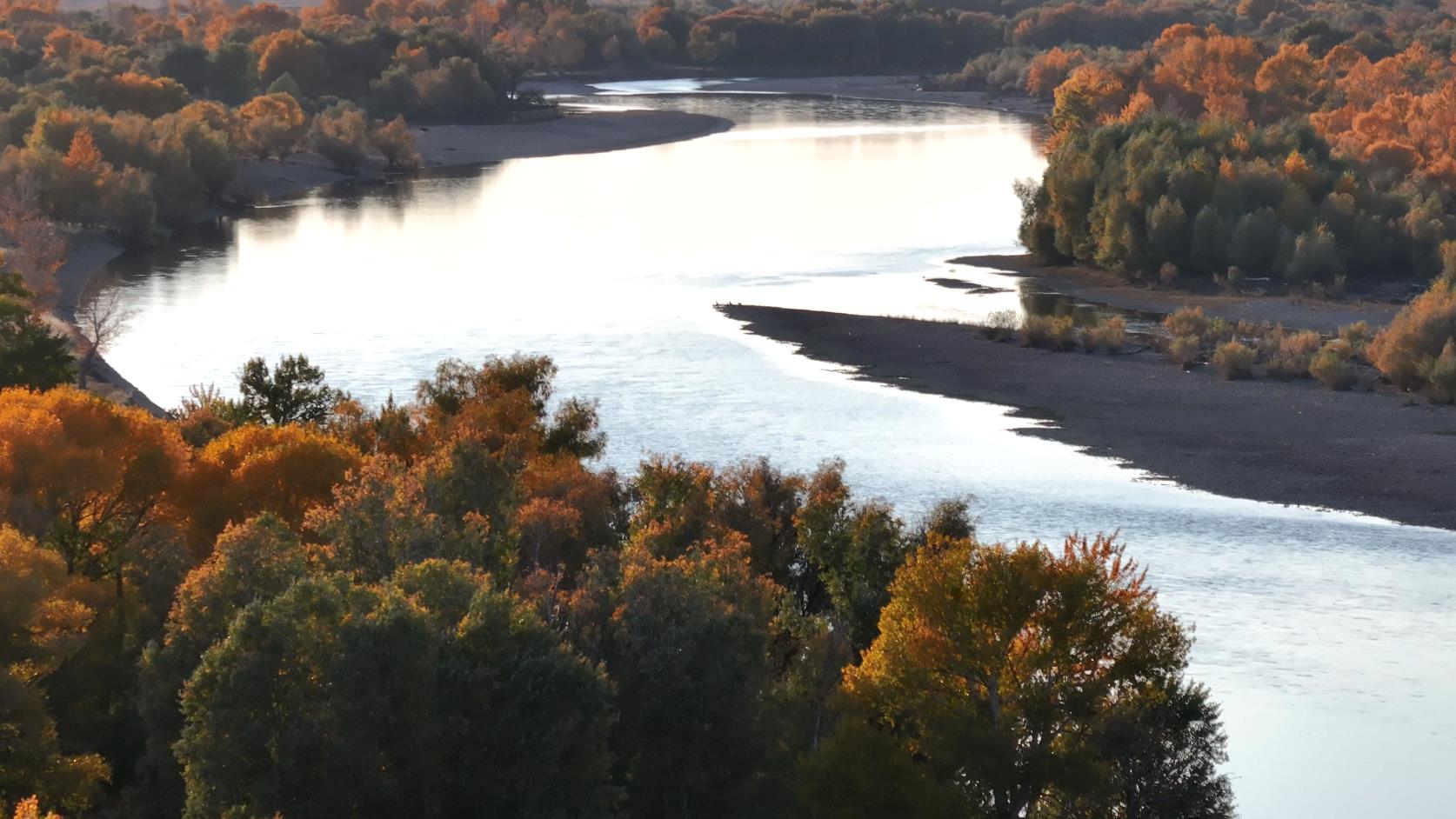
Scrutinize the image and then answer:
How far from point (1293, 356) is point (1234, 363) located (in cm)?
181

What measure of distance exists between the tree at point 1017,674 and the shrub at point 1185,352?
1110 inches

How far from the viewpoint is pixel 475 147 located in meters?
105

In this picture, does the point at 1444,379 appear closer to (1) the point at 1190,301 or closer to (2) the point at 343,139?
(1) the point at 1190,301

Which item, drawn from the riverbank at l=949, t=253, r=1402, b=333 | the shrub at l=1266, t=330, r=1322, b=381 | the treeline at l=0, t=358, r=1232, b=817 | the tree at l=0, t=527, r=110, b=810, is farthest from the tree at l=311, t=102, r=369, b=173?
the tree at l=0, t=527, r=110, b=810

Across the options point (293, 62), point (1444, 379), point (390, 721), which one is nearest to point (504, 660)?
point (390, 721)

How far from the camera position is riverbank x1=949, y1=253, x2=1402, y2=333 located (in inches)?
A: 2133

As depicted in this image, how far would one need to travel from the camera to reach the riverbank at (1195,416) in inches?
1490

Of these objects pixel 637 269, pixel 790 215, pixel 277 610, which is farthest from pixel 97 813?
pixel 790 215

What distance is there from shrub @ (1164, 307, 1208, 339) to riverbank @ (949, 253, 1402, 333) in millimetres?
2549

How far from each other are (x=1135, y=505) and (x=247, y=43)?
101107 millimetres

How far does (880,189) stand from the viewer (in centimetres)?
8531

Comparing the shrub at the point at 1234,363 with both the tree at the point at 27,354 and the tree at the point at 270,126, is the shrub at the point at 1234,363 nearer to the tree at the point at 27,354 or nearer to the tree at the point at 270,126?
the tree at the point at 27,354

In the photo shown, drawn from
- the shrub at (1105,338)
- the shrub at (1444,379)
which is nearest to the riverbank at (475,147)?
the shrub at (1105,338)

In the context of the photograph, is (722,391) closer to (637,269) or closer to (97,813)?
(637,269)
